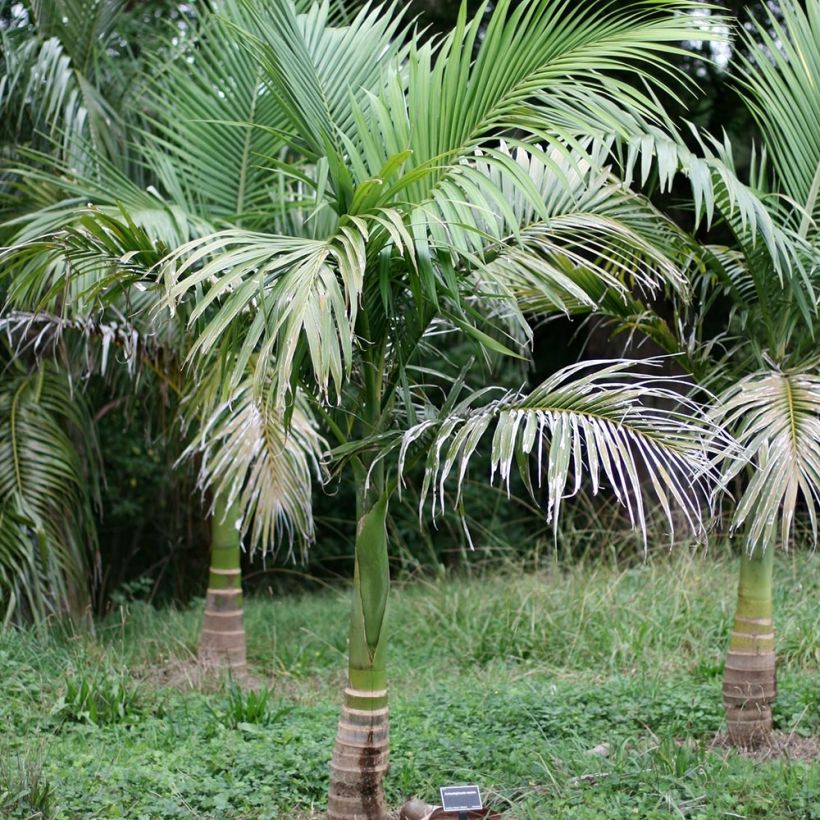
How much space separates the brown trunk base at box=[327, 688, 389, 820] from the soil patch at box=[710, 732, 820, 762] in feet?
4.89

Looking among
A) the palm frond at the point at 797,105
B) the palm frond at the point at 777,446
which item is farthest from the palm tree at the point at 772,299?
the palm frond at the point at 777,446

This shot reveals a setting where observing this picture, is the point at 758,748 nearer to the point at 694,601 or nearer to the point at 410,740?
the point at 410,740

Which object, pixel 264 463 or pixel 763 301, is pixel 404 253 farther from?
pixel 264 463

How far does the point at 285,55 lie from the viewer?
3.41 metres

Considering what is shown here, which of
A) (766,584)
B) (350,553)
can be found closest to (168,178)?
(766,584)

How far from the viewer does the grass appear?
12.3 ft

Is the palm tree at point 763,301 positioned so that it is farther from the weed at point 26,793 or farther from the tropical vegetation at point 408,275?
the weed at point 26,793

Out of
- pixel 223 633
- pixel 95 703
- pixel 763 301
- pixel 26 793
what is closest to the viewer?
pixel 26 793

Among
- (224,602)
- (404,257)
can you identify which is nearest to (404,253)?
(404,257)

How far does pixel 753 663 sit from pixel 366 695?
1.61 m

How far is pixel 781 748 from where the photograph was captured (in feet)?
13.5

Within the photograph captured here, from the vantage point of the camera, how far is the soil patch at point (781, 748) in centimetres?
404

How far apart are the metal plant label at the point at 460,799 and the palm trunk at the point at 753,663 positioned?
149 cm

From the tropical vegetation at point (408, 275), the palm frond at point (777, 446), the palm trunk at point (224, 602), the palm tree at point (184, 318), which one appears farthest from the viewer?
the palm trunk at point (224, 602)
